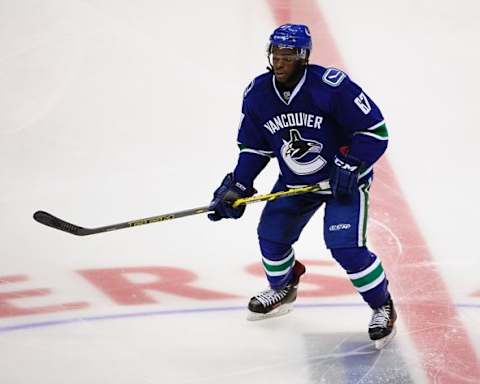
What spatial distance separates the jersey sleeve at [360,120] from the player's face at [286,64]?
0.48 feet

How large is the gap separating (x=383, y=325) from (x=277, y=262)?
0.46 meters

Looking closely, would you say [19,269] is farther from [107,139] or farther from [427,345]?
[427,345]

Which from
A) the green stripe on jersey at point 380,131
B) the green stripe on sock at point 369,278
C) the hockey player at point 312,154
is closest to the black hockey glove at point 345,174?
the hockey player at point 312,154

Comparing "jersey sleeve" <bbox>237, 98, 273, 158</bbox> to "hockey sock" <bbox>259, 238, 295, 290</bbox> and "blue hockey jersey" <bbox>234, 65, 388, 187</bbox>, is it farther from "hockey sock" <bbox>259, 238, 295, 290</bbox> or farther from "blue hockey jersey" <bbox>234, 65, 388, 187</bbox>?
"hockey sock" <bbox>259, 238, 295, 290</bbox>

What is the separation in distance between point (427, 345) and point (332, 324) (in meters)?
0.36

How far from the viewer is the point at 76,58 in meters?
5.48

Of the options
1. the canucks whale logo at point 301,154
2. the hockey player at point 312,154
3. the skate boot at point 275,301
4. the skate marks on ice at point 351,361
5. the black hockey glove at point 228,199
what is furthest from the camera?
the skate boot at point 275,301

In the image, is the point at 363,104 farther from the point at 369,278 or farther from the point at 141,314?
the point at 141,314

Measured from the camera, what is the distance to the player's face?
132 inches

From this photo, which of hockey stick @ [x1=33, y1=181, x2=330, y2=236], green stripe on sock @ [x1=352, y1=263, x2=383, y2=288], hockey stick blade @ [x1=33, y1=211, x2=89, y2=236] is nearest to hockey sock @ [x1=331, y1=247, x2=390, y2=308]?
green stripe on sock @ [x1=352, y1=263, x2=383, y2=288]

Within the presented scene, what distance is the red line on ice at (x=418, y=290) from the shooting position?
3354 mm

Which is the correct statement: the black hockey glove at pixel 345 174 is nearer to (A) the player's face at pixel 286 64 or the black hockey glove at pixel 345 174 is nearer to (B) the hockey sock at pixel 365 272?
(B) the hockey sock at pixel 365 272

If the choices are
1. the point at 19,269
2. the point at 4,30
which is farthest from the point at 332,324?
the point at 4,30

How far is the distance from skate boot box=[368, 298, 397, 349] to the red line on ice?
0.27 ft
